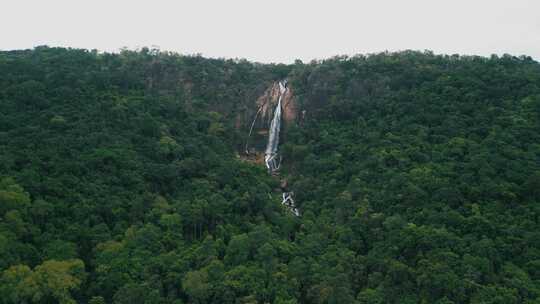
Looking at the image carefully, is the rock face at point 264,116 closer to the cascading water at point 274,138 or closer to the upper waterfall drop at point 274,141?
the cascading water at point 274,138

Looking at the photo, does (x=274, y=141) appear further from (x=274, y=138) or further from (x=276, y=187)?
(x=276, y=187)

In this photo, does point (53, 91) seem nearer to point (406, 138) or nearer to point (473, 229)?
point (406, 138)

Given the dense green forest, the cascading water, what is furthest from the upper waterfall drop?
the dense green forest

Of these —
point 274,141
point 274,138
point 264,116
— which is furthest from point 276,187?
point 264,116

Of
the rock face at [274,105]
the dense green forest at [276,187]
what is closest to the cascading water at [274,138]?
the rock face at [274,105]

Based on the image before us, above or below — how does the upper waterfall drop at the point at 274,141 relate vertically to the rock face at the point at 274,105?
below
